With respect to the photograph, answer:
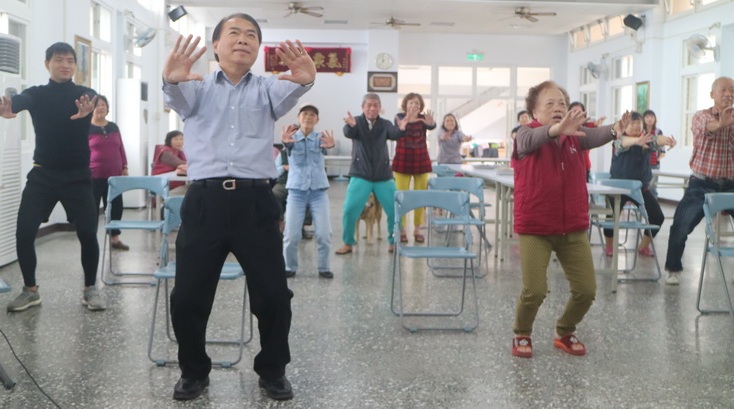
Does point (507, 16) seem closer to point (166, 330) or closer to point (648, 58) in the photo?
point (648, 58)

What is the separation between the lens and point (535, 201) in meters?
3.84

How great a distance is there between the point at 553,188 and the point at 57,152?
2.95 m

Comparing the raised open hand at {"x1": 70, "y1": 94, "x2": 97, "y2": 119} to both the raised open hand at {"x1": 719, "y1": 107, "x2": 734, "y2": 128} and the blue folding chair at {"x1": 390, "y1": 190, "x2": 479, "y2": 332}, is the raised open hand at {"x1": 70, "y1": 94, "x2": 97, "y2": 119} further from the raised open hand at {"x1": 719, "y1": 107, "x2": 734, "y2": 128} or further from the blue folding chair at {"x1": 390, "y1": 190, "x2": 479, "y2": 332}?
the raised open hand at {"x1": 719, "y1": 107, "x2": 734, "y2": 128}

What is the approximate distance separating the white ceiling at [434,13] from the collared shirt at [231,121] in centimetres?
1189

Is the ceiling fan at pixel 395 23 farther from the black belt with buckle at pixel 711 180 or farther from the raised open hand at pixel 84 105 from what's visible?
the raised open hand at pixel 84 105

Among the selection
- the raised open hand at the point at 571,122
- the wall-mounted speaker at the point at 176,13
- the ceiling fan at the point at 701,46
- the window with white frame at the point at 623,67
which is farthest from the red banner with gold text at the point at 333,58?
the raised open hand at the point at 571,122

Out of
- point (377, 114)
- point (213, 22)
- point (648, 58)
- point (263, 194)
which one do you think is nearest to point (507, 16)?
point (648, 58)

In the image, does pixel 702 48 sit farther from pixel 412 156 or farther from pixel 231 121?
pixel 231 121

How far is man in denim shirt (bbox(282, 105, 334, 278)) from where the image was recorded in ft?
20.0

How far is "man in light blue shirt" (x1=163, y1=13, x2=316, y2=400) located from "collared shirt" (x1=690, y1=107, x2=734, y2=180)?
12.0 ft

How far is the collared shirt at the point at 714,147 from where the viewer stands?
18.1 feet

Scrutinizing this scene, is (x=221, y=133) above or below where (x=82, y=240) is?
above

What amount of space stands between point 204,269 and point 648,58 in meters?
13.1

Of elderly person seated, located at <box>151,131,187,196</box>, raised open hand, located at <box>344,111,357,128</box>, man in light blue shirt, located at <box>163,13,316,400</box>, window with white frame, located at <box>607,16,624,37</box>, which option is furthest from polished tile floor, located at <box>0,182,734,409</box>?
window with white frame, located at <box>607,16,624,37</box>
